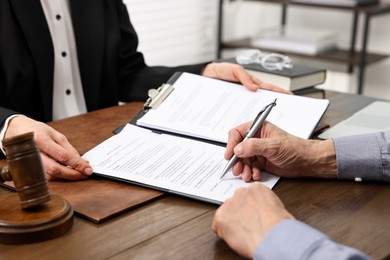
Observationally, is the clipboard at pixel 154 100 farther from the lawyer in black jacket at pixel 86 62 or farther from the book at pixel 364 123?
the book at pixel 364 123

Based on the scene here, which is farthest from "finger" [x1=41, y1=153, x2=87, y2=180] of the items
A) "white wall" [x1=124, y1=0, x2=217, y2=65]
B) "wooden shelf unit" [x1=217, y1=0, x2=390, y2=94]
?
"wooden shelf unit" [x1=217, y1=0, x2=390, y2=94]

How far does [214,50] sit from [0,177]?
3049mm

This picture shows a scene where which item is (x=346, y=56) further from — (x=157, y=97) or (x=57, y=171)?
(x=57, y=171)

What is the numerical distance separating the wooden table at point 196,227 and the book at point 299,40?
2.29 m

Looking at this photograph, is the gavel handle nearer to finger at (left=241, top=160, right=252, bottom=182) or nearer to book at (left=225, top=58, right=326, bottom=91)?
finger at (left=241, top=160, right=252, bottom=182)

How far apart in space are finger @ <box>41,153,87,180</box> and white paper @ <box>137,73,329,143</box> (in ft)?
0.94

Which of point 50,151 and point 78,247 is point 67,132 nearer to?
point 50,151

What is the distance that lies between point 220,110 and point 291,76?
1.17 ft

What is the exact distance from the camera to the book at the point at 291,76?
64.9 inches

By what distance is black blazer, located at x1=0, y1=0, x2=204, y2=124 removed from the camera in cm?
157

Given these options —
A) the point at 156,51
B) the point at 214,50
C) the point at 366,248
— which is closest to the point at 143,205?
the point at 366,248

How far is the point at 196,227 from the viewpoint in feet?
3.07

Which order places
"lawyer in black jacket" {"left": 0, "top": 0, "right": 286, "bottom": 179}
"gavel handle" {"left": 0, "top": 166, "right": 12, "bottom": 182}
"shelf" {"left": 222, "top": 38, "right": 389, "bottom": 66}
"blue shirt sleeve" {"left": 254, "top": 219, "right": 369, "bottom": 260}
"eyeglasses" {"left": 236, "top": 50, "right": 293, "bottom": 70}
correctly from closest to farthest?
"blue shirt sleeve" {"left": 254, "top": 219, "right": 369, "bottom": 260}
"gavel handle" {"left": 0, "top": 166, "right": 12, "bottom": 182}
"lawyer in black jacket" {"left": 0, "top": 0, "right": 286, "bottom": 179}
"eyeglasses" {"left": 236, "top": 50, "right": 293, "bottom": 70}
"shelf" {"left": 222, "top": 38, "right": 389, "bottom": 66}

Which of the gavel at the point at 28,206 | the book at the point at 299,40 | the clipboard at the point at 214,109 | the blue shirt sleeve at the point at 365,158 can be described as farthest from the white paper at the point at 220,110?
the book at the point at 299,40
